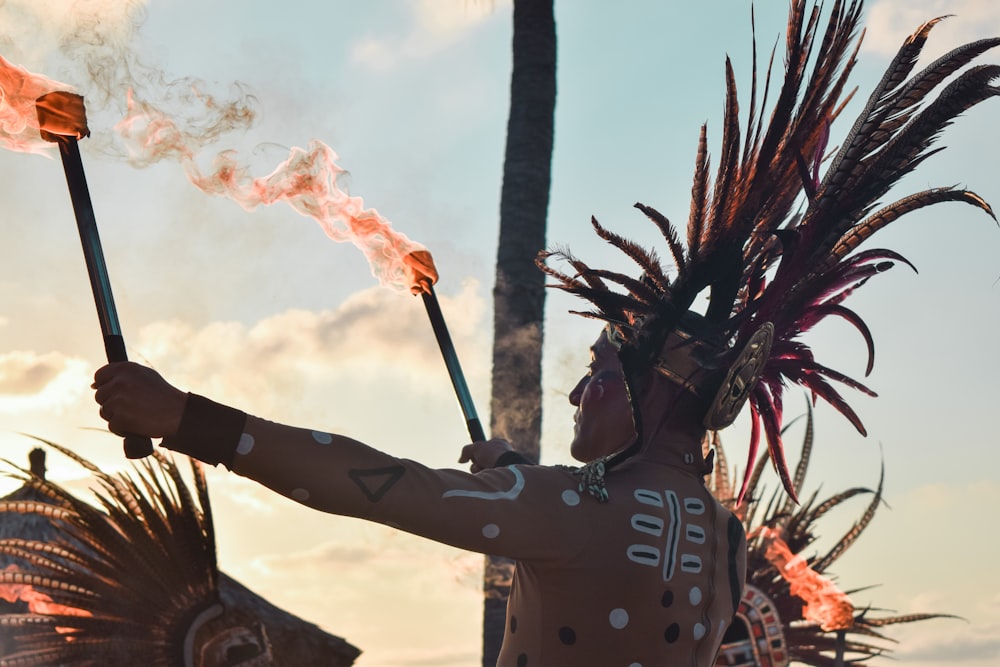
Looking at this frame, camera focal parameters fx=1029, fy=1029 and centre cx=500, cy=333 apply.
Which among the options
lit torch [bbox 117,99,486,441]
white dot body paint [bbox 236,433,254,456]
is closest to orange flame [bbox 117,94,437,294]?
lit torch [bbox 117,99,486,441]

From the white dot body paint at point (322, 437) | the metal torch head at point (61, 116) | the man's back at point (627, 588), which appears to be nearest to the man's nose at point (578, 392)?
the man's back at point (627, 588)

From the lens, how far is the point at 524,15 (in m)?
8.59

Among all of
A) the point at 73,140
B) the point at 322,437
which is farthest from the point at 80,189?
the point at 322,437

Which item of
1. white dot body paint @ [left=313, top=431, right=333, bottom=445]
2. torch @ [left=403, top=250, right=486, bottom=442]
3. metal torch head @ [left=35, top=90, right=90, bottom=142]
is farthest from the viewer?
torch @ [left=403, top=250, right=486, bottom=442]

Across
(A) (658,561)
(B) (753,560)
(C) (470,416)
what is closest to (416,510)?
(A) (658,561)

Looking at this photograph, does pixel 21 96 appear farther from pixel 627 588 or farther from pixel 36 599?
pixel 627 588

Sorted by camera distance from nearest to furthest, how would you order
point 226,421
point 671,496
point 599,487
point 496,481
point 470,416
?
point 226,421
point 496,481
point 599,487
point 671,496
point 470,416

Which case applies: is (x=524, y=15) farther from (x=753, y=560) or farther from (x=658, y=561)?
(x=658, y=561)

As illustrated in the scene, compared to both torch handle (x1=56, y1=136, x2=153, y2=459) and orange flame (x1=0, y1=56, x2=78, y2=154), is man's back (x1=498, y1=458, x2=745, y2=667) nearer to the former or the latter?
torch handle (x1=56, y1=136, x2=153, y2=459)

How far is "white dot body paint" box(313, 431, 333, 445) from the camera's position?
265 cm

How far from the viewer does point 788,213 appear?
388cm

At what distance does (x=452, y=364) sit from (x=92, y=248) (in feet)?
5.59

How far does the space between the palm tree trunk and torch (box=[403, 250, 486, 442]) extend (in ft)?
9.53

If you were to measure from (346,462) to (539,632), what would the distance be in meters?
0.91
